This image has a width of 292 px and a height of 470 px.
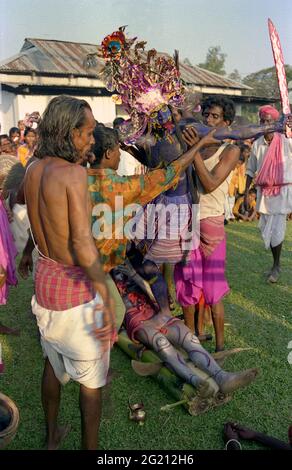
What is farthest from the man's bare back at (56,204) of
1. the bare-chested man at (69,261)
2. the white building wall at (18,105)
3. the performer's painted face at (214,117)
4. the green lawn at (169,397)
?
the white building wall at (18,105)

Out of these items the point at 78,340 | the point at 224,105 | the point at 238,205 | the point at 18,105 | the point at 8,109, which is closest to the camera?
the point at 78,340

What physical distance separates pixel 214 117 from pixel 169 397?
2.18 metres

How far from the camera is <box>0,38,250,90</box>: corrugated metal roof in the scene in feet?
44.6

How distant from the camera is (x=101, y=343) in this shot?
84.9 inches

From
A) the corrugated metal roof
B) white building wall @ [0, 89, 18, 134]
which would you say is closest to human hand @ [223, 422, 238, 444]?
the corrugated metal roof

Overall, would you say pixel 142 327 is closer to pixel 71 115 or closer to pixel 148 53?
pixel 71 115

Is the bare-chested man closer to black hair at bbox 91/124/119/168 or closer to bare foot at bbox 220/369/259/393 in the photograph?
black hair at bbox 91/124/119/168

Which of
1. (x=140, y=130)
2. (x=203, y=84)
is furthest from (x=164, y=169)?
(x=203, y=84)

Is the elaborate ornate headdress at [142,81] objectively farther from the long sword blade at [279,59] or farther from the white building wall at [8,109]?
the white building wall at [8,109]

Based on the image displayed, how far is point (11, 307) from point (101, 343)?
2.93 m

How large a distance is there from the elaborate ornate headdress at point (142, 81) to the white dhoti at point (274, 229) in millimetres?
2837

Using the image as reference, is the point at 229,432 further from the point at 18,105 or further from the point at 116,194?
the point at 18,105

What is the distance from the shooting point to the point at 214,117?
3404 mm

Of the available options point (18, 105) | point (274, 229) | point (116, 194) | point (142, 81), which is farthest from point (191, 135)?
point (18, 105)
